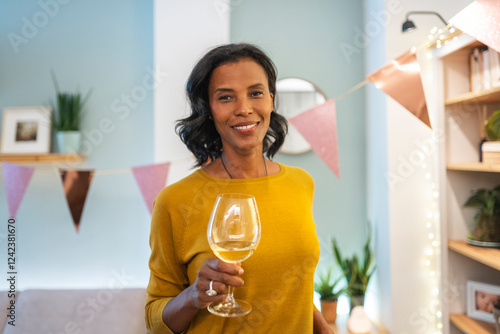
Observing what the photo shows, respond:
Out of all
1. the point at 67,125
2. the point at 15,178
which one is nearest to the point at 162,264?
the point at 15,178

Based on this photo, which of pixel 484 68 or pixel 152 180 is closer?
pixel 484 68

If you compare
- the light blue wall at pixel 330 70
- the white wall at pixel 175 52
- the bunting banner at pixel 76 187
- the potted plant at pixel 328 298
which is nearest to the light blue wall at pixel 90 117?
the white wall at pixel 175 52

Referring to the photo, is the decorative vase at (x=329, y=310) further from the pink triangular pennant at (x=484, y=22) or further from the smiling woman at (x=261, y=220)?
the pink triangular pennant at (x=484, y=22)

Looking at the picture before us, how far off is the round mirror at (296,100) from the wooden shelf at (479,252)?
110 cm

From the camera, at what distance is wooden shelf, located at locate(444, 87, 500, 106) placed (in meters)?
1.84

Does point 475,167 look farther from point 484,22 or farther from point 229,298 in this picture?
point 229,298

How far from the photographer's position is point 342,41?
2.89 metres

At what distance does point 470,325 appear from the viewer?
2096 mm

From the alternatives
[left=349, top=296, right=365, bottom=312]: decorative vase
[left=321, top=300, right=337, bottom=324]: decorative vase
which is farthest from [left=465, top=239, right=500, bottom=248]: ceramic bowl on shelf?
[left=321, top=300, right=337, bottom=324]: decorative vase

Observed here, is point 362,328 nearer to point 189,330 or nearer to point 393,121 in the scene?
point 393,121

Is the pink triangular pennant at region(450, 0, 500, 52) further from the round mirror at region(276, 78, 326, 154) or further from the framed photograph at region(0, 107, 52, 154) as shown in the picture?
the framed photograph at region(0, 107, 52, 154)

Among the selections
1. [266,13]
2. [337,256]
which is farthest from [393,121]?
[266,13]

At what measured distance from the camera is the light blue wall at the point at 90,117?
2.77 m

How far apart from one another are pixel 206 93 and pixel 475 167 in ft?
4.97
